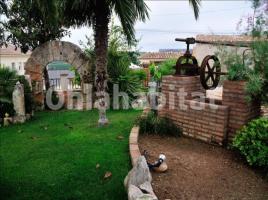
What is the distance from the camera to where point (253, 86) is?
193 inches

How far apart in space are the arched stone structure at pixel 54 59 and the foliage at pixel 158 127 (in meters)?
5.16

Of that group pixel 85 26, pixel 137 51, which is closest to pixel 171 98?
pixel 85 26

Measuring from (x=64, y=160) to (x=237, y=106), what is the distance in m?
3.43

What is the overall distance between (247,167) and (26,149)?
441 cm

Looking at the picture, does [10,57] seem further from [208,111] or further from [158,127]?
[208,111]

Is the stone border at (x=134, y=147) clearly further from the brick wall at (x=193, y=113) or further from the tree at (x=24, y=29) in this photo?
the tree at (x=24, y=29)

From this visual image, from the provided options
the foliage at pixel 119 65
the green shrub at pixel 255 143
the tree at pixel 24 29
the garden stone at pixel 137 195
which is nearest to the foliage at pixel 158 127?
the green shrub at pixel 255 143

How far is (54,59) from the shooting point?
11.1 m

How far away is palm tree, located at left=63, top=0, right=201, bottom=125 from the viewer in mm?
6359

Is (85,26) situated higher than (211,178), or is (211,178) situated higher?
(85,26)

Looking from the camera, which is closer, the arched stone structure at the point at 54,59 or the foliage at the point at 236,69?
the foliage at the point at 236,69

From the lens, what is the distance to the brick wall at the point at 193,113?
5773 millimetres

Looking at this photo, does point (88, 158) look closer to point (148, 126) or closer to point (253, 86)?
point (148, 126)

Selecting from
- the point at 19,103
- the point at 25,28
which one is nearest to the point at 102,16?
the point at 19,103
